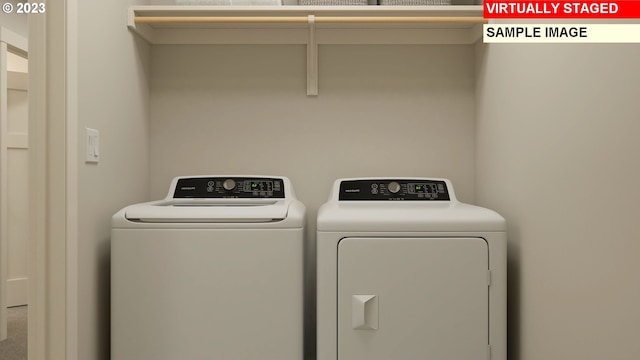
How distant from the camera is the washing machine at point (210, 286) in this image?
1.56 meters

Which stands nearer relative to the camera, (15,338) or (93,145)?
(93,145)

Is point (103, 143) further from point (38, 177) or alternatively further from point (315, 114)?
point (315, 114)

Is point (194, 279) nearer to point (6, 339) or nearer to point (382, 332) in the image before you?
point (382, 332)

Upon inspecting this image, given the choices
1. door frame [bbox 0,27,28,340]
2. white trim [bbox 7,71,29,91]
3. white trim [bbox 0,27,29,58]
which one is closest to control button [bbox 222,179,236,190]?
door frame [bbox 0,27,28,340]

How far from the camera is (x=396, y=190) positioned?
6.55 feet

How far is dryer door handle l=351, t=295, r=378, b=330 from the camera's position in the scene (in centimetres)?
151

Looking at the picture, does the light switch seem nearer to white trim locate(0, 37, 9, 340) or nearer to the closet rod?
the closet rod

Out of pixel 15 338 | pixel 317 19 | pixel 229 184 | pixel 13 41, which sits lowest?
pixel 15 338

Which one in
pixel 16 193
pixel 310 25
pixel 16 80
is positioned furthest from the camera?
pixel 16 80

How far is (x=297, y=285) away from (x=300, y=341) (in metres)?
0.19

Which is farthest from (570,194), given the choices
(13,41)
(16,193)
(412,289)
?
(16,193)

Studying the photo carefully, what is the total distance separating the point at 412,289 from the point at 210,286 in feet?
2.26

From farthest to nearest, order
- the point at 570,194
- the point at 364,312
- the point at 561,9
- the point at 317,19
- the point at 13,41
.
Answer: the point at 13,41, the point at 317,19, the point at 364,312, the point at 561,9, the point at 570,194

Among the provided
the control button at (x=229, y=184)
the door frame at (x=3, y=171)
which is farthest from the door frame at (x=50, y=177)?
the door frame at (x=3, y=171)
